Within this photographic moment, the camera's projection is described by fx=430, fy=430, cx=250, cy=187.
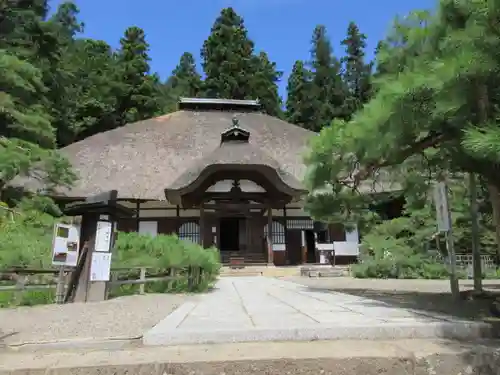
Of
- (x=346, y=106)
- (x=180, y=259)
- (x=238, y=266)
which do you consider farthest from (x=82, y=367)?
(x=346, y=106)

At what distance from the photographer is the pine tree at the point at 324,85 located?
3644cm

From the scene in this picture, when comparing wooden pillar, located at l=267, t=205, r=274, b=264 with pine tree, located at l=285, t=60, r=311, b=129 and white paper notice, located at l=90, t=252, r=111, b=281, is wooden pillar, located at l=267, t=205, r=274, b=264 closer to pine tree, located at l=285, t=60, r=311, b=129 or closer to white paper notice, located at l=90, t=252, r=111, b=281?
white paper notice, located at l=90, t=252, r=111, b=281

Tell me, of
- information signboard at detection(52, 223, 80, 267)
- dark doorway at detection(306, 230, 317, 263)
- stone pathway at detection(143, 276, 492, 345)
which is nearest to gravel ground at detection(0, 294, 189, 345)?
stone pathway at detection(143, 276, 492, 345)

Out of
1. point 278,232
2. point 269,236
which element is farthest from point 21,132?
point 278,232

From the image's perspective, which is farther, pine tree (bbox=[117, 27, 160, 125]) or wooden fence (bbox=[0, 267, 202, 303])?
pine tree (bbox=[117, 27, 160, 125])

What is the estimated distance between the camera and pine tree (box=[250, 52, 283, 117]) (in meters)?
38.3

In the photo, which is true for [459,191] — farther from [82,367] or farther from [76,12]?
[76,12]

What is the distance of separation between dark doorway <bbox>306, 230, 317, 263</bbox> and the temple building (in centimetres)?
5

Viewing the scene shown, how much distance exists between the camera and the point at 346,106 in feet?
118

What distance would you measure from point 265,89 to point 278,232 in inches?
878

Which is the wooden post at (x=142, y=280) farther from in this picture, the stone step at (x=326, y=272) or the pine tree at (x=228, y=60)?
the pine tree at (x=228, y=60)

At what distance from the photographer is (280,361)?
305 centimetres

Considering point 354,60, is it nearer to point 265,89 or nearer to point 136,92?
point 265,89

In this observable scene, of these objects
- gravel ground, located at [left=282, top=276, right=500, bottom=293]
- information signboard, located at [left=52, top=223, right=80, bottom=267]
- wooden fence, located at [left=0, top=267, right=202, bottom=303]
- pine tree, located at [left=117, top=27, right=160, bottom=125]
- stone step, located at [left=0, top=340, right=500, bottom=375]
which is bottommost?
stone step, located at [left=0, top=340, right=500, bottom=375]
